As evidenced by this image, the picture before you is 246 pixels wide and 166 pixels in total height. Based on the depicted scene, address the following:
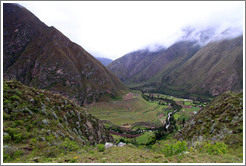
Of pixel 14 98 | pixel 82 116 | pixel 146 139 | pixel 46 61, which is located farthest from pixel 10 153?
pixel 46 61

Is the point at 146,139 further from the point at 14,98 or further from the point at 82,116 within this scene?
the point at 14,98

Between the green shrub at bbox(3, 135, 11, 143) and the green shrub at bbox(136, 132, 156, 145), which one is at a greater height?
the green shrub at bbox(3, 135, 11, 143)

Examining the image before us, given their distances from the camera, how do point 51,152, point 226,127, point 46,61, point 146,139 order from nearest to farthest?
1. point 51,152
2. point 226,127
3. point 146,139
4. point 46,61

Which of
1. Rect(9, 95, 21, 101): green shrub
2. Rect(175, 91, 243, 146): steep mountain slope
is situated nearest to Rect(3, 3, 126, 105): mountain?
Rect(9, 95, 21, 101): green shrub

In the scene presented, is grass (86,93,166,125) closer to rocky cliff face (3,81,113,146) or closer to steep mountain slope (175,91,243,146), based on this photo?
rocky cliff face (3,81,113,146)

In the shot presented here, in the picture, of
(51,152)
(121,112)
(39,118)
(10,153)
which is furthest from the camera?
(121,112)

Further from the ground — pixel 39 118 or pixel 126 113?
pixel 39 118

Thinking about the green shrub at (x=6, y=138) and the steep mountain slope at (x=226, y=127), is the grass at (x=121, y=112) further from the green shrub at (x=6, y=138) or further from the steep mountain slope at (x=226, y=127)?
the green shrub at (x=6, y=138)

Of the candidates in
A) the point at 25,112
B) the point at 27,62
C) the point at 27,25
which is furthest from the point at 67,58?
the point at 25,112
